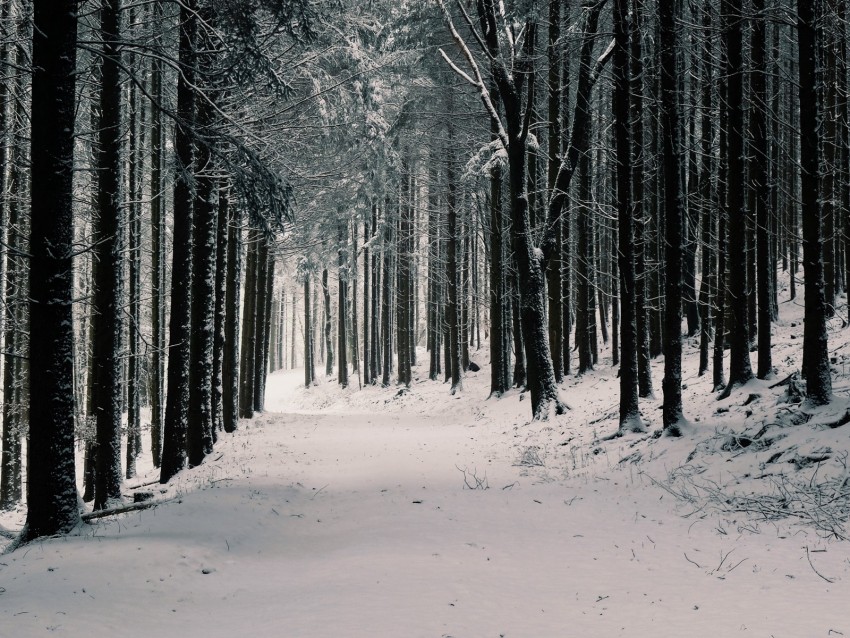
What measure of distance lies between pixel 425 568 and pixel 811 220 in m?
7.03

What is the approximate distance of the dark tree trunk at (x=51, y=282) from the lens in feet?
18.9

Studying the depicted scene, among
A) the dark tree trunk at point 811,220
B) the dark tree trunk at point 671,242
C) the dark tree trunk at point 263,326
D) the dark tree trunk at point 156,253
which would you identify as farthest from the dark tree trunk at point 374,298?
the dark tree trunk at point 811,220

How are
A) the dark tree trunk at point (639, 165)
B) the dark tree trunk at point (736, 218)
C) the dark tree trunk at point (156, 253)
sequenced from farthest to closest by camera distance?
the dark tree trunk at point (156, 253)
the dark tree trunk at point (639, 165)
the dark tree trunk at point (736, 218)

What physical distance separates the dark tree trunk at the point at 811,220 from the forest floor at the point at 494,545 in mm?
524

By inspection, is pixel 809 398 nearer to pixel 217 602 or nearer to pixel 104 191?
pixel 217 602

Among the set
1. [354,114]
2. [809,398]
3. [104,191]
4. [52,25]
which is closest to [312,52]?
[354,114]

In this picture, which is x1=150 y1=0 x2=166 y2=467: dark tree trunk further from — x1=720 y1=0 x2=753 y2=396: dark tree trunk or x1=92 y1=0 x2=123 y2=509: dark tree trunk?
x1=720 y1=0 x2=753 y2=396: dark tree trunk

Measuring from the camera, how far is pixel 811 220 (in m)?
8.16

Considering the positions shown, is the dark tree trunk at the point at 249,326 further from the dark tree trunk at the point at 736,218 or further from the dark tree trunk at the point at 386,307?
the dark tree trunk at the point at 736,218

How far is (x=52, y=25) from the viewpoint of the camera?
5.92 meters

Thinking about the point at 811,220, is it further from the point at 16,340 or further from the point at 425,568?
the point at 16,340

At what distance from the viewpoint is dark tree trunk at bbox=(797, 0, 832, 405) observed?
813cm

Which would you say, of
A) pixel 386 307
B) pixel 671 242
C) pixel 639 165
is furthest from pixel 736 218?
pixel 386 307

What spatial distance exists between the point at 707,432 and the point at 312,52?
9.69 meters
